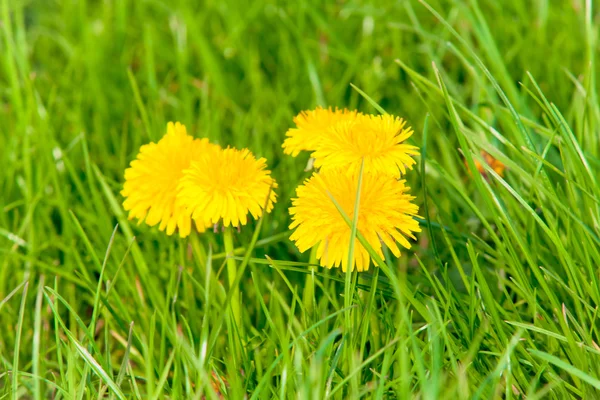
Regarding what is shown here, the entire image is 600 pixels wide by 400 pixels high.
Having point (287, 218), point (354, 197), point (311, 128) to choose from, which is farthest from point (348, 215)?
point (287, 218)

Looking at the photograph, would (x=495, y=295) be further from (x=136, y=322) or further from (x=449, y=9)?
(x=449, y=9)

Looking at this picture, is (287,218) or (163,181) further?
(287,218)

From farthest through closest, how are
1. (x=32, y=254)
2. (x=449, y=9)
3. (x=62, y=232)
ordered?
(x=449, y=9), (x=62, y=232), (x=32, y=254)

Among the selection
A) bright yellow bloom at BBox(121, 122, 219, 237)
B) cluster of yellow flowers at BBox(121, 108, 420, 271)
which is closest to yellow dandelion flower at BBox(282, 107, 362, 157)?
cluster of yellow flowers at BBox(121, 108, 420, 271)

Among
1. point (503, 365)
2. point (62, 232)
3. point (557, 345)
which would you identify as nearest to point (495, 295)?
point (557, 345)

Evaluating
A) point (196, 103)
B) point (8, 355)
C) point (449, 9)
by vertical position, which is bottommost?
point (8, 355)

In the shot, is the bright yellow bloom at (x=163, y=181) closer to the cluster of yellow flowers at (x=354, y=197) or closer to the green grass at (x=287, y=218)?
the green grass at (x=287, y=218)

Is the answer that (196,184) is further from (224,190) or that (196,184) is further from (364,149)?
(364,149)

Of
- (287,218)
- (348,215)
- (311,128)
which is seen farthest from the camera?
(287,218)
